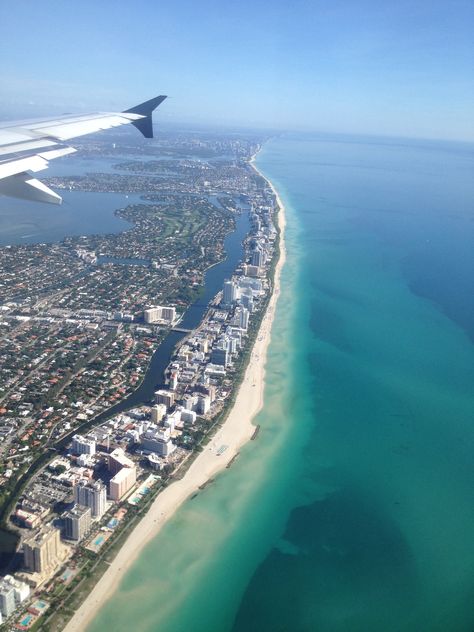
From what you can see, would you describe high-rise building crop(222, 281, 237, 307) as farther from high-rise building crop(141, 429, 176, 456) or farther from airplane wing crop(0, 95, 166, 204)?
airplane wing crop(0, 95, 166, 204)

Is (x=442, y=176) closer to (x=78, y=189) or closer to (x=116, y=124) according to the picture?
(x=78, y=189)

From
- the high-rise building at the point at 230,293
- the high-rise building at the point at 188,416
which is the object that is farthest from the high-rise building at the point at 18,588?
the high-rise building at the point at 230,293

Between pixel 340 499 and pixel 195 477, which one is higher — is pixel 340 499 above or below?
below

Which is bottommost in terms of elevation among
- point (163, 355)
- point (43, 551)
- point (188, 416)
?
point (163, 355)

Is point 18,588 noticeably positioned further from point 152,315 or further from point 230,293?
point 230,293

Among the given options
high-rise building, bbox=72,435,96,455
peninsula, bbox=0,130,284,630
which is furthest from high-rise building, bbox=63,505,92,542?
high-rise building, bbox=72,435,96,455

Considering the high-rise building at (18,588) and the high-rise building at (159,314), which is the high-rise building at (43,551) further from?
the high-rise building at (159,314)

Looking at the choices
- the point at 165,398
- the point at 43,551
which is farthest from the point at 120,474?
the point at 165,398

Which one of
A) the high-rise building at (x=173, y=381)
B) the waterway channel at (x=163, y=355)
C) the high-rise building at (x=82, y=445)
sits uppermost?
the high-rise building at (x=82, y=445)
